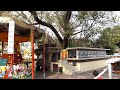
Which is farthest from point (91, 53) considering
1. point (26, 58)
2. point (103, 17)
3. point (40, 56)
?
point (26, 58)

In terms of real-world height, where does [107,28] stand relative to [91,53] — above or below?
above

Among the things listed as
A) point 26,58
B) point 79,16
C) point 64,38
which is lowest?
point 26,58

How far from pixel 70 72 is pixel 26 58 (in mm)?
2454

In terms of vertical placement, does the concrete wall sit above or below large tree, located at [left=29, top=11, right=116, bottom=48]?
below

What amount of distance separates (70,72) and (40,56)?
267 cm

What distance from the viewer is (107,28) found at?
400 inches

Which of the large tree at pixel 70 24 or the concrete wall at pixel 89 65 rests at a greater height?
the large tree at pixel 70 24

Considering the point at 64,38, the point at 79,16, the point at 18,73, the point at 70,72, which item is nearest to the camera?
the point at 18,73
